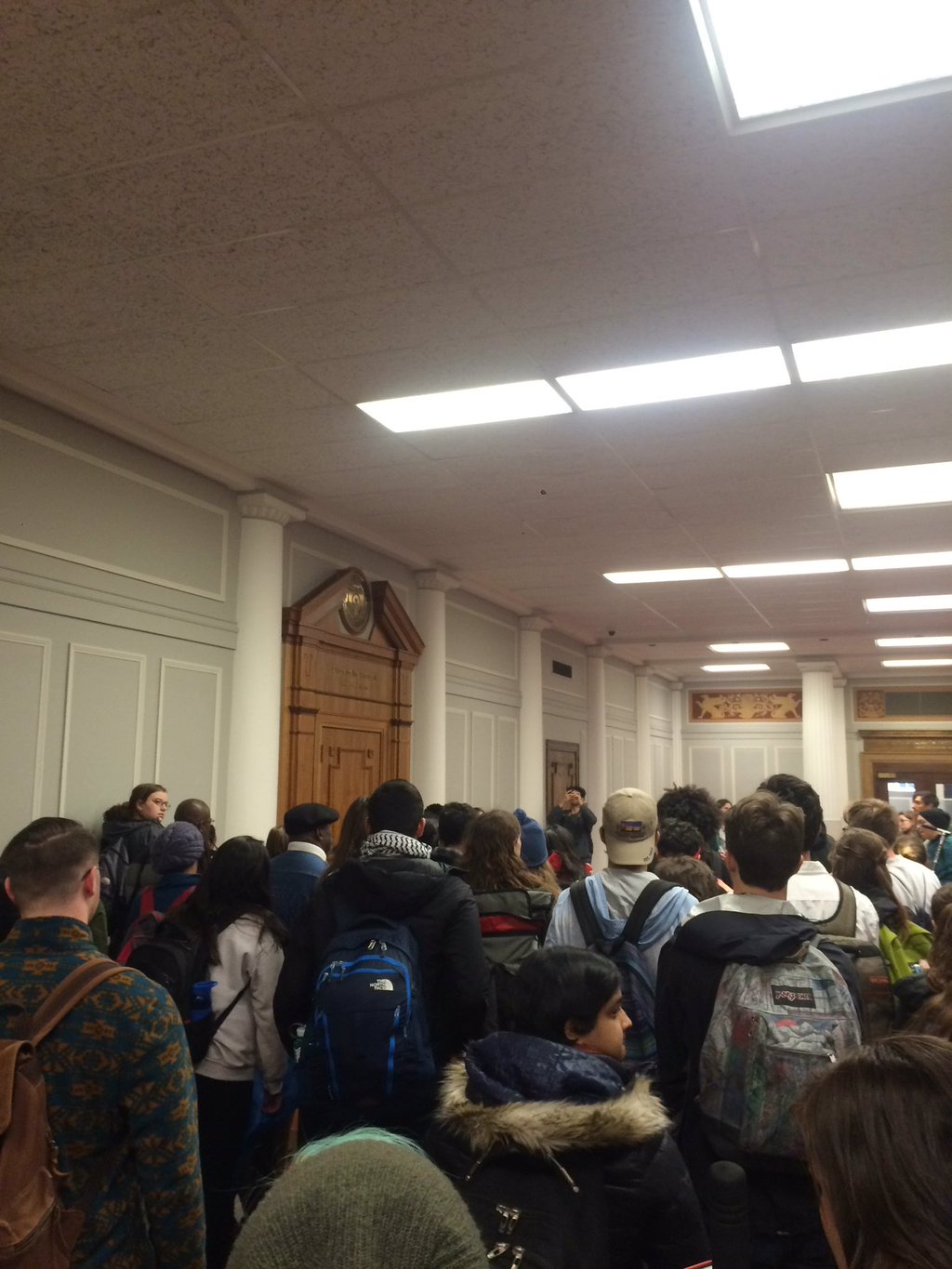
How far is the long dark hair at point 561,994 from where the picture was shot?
146 centimetres

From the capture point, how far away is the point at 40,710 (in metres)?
4.24

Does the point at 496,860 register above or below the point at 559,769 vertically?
below

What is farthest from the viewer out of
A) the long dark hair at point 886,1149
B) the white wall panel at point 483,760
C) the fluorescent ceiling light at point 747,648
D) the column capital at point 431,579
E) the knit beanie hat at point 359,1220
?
the fluorescent ceiling light at point 747,648

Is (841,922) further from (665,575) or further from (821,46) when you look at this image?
(665,575)

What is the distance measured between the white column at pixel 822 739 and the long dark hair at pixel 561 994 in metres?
12.6

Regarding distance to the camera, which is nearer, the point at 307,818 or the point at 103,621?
the point at 307,818

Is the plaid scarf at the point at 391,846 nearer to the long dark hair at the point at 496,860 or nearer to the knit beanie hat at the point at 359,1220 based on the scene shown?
the long dark hair at the point at 496,860

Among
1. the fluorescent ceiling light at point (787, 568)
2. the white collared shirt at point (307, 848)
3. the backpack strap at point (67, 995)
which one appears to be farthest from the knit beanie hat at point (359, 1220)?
the fluorescent ceiling light at point (787, 568)

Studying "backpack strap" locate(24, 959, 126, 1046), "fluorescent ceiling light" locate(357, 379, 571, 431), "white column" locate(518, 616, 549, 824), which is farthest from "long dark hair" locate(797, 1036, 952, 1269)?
"white column" locate(518, 616, 549, 824)

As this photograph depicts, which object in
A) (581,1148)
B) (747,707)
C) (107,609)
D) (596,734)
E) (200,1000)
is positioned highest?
(747,707)

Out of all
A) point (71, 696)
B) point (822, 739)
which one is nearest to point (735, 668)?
point (822, 739)

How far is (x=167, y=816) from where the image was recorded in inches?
196

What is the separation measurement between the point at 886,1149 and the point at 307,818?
8.81 feet

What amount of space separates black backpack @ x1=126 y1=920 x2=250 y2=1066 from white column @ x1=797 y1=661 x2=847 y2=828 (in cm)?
1208
